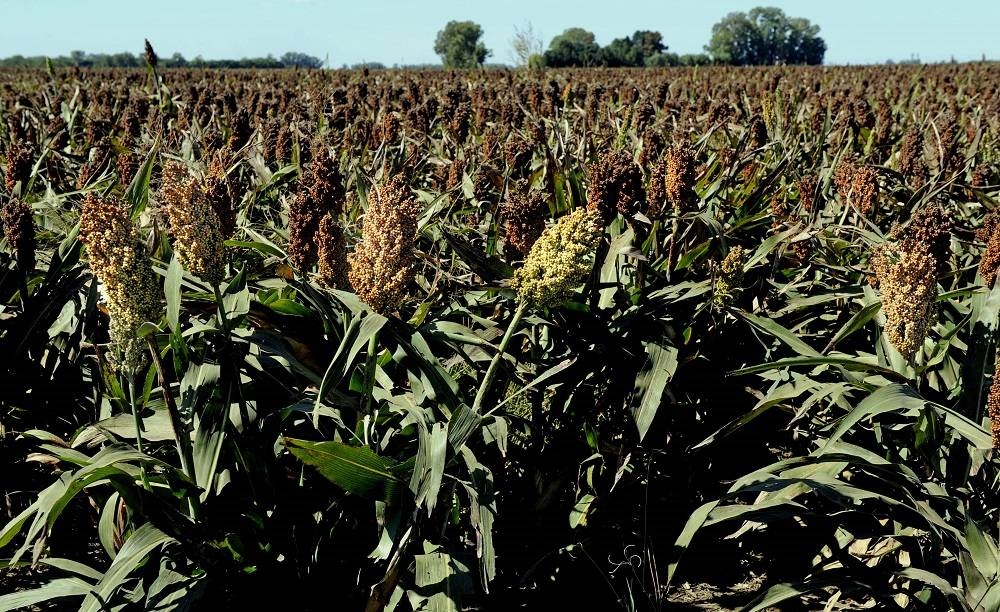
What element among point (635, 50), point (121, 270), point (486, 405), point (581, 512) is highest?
point (635, 50)

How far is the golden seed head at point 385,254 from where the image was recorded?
6.72 feet

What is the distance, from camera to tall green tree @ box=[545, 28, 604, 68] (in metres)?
47.7

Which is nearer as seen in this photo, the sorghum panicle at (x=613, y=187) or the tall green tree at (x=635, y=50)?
the sorghum panicle at (x=613, y=187)

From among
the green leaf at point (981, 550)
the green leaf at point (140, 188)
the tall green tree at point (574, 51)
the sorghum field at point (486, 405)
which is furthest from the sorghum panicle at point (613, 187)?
the tall green tree at point (574, 51)

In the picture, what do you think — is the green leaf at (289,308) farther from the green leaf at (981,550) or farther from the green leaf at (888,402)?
the green leaf at (981,550)

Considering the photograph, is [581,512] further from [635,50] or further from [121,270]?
[635,50]

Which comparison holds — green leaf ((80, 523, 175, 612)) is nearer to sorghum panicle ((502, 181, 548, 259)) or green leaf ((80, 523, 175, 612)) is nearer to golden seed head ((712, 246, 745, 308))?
sorghum panicle ((502, 181, 548, 259))

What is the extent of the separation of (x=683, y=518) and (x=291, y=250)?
1670 millimetres

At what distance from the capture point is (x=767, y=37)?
14612cm

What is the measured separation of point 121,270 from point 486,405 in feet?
4.60

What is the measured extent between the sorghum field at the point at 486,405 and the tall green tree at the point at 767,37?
136 m

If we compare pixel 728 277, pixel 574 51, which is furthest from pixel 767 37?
pixel 728 277

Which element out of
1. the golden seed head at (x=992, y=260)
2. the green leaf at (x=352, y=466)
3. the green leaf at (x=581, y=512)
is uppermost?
the golden seed head at (x=992, y=260)

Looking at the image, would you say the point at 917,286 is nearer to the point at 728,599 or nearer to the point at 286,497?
the point at 728,599
